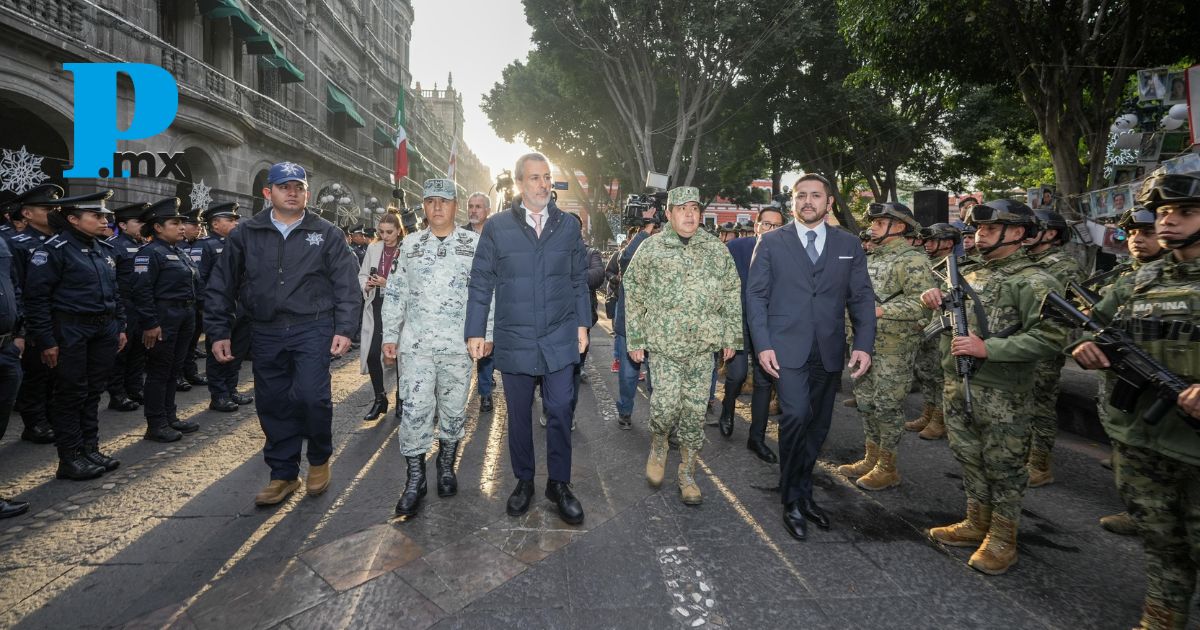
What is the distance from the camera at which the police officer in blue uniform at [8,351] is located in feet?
11.5

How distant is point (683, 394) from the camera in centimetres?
400

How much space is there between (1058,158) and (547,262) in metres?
11.2

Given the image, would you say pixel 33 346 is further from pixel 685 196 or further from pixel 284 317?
pixel 685 196

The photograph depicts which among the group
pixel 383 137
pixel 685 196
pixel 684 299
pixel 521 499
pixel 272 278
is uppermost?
pixel 383 137

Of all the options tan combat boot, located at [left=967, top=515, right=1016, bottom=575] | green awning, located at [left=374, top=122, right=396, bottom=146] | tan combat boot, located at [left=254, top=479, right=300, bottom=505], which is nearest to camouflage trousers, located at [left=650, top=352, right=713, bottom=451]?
tan combat boot, located at [left=967, top=515, right=1016, bottom=575]

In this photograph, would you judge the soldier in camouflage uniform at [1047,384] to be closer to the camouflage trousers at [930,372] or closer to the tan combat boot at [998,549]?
the camouflage trousers at [930,372]

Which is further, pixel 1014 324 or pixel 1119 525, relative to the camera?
pixel 1119 525

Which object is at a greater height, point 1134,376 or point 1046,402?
point 1134,376

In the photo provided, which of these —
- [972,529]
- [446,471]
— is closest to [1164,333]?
[972,529]

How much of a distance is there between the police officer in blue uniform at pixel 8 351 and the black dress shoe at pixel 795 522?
482 centimetres

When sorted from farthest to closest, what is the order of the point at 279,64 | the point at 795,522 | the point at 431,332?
1. the point at 279,64
2. the point at 431,332
3. the point at 795,522

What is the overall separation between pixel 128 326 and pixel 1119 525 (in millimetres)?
8449

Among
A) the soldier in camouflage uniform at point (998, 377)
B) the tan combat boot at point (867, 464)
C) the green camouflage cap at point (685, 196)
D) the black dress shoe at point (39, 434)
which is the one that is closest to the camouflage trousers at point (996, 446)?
the soldier in camouflage uniform at point (998, 377)

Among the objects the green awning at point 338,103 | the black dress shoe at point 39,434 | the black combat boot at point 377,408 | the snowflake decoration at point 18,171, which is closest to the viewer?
the black dress shoe at point 39,434
